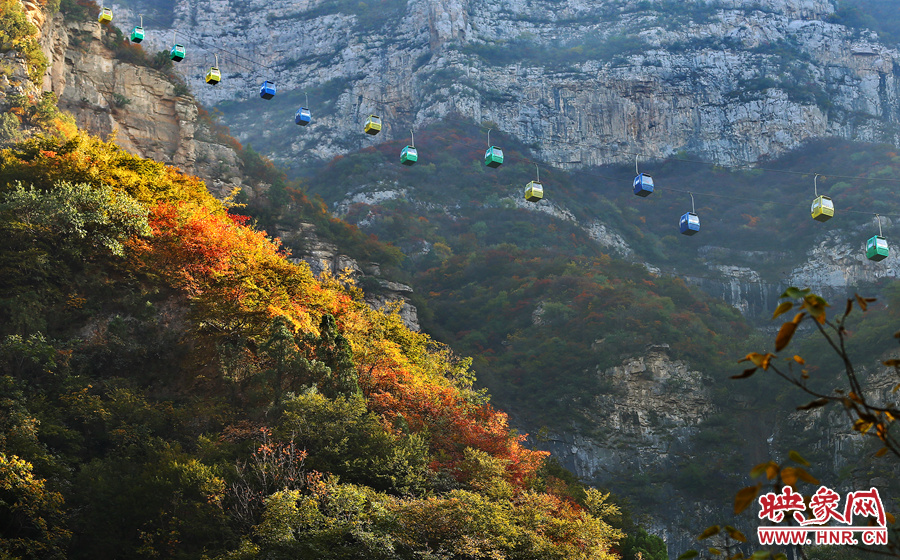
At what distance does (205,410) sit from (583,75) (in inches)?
2937

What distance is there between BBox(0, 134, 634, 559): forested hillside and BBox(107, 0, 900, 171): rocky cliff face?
58.2m

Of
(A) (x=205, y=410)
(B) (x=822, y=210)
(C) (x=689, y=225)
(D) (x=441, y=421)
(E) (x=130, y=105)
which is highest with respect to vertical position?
(E) (x=130, y=105)

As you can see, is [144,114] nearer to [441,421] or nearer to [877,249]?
[441,421]

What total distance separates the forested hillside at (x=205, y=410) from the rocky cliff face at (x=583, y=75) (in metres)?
58.2

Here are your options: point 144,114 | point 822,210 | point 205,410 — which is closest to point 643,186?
point 822,210

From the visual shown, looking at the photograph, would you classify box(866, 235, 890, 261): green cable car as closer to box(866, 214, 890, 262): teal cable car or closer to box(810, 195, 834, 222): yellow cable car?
box(866, 214, 890, 262): teal cable car

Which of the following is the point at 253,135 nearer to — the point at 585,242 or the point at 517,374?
the point at 585,242

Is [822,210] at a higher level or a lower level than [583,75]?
lower

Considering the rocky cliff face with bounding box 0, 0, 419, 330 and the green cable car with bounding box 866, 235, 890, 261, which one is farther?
the rocky cliff face with bounding box 0, 0, 419, 330

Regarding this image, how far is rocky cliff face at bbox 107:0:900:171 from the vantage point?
86125mm

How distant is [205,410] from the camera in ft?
73.3

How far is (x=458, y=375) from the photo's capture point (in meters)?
36.8

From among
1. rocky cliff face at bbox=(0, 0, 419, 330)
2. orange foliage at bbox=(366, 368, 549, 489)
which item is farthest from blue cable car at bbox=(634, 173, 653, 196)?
rocky cliff face at bbox=(0, 0, 419, 330)

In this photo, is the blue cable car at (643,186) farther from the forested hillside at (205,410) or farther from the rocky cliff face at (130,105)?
the rocky cliff face at (130,105)
